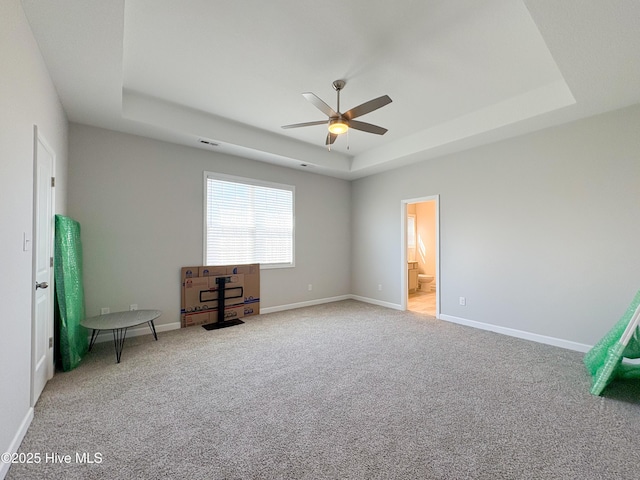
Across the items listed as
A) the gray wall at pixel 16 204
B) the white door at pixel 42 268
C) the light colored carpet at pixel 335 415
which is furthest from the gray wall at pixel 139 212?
the gray wall at pixel 16 204

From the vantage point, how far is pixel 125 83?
3.14m

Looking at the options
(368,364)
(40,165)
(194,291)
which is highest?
(40,165)

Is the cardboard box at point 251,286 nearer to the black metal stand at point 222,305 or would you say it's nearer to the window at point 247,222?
the window at point 247,222

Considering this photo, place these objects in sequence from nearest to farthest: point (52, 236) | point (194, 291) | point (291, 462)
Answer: point (291, 462)
point (52, 236)
point (194, 291)

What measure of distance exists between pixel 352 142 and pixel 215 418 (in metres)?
4.46

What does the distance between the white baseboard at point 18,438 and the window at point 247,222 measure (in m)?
2.76

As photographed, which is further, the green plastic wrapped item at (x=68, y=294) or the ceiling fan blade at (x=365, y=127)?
the ceiling fan blade at (x=365, y=127)

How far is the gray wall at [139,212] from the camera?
11.9ft

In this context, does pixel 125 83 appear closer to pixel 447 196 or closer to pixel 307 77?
pixel 307 77

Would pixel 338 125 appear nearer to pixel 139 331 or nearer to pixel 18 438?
pixel 18 438

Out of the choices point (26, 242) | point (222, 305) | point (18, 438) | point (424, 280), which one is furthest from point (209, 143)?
point (424, 280)

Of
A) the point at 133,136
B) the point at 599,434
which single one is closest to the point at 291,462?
the point at 599,434

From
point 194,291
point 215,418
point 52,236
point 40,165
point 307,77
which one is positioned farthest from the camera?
point 194,291

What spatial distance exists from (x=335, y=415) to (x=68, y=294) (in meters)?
2.97
